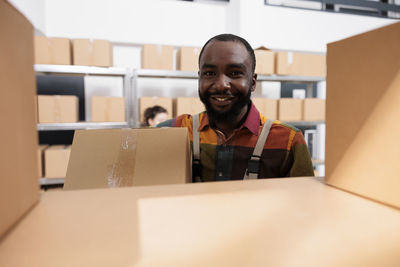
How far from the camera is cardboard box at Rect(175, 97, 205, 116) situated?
2.33 metres

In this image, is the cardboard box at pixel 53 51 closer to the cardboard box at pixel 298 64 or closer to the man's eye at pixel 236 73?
the man's eye at pixel 236 73

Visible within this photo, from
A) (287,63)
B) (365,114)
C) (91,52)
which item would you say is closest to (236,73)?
(365,114)

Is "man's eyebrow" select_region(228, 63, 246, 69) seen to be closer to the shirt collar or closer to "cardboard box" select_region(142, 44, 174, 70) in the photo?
the shirt collar

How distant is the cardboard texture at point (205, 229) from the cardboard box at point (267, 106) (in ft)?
7.08

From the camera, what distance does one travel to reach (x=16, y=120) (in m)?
0.28

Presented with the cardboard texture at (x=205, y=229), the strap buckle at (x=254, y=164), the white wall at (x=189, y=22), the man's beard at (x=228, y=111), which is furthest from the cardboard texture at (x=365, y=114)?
the white wall at (x=189, y=22)

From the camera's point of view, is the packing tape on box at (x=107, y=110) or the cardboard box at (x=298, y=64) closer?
the packing tape on box at (x=107, y=110)

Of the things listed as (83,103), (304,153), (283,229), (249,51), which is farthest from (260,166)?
(83,103)

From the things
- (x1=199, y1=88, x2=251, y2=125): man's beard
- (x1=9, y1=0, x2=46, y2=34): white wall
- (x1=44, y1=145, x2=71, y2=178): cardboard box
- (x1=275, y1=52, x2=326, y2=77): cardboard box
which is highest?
(x1=9, y1=0, x2=46, y2=34): white wall

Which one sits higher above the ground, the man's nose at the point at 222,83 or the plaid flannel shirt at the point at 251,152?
the man's nose at the point at 222,83

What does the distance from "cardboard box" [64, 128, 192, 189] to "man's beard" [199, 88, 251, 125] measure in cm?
56

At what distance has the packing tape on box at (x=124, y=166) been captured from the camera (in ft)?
1.82

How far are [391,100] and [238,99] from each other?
844 millimetres

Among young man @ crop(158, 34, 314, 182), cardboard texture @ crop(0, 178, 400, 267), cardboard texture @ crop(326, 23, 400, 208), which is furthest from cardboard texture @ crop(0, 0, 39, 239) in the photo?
young man @ crop(158, 34, 314, 182)
